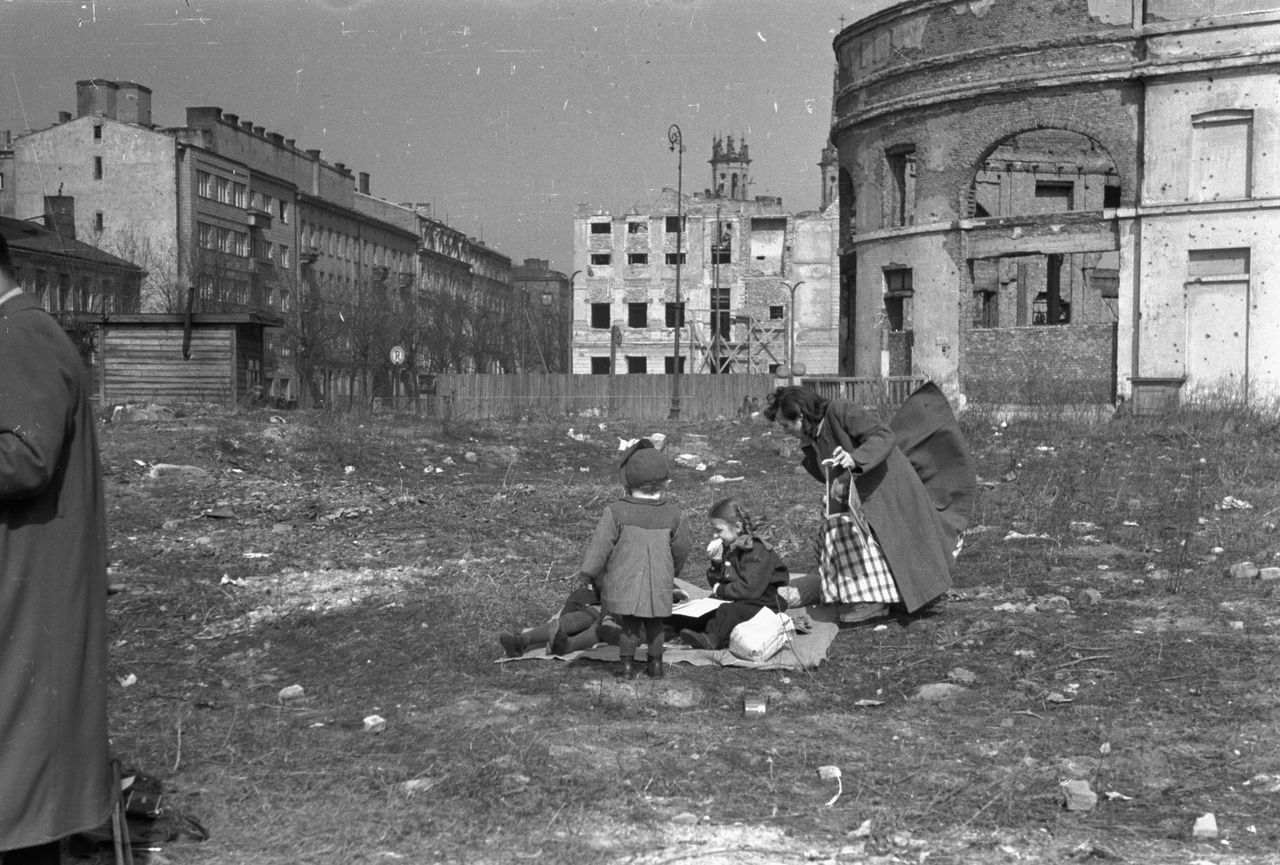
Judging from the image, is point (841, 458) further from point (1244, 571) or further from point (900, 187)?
point (900, 187)

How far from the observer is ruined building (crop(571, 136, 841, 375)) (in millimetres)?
71562

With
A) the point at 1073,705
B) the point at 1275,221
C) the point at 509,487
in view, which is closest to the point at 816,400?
the point at 1073,705

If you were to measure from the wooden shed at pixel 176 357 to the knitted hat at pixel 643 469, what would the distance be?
22.3m

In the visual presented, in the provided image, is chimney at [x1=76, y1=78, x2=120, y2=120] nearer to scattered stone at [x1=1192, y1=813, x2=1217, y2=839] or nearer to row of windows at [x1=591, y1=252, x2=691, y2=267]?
row of windows at [x1=591, y1=252, x2=691, y2=267]

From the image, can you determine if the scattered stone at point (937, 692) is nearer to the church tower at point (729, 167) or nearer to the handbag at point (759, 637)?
the handbag at point (759, 637)

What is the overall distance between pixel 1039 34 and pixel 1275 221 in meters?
6.40

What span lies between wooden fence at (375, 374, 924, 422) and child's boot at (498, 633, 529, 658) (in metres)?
31.0

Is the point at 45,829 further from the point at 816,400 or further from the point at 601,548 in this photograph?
the point at 816,400

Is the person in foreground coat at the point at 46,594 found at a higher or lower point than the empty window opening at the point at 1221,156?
lower

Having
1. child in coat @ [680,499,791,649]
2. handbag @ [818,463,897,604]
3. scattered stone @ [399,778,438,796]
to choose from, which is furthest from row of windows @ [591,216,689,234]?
scattered stone @ [399,778,438,796]

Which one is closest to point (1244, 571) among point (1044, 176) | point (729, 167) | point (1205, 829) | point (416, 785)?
point (1205, 829)

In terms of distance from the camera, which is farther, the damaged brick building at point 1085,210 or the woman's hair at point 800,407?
the damaged brick building at point 1085,210

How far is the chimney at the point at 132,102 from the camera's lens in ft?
190

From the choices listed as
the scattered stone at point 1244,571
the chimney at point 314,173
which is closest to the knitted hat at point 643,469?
the scattered stone at point 1244,571
